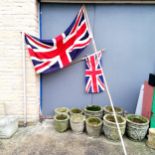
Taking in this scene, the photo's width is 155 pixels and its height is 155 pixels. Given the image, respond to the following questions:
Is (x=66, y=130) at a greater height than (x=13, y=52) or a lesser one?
lesser

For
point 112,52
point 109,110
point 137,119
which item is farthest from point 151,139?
point 112,52

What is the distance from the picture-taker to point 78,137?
2.90 m

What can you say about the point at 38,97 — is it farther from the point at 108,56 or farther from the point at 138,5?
the point at 138,5

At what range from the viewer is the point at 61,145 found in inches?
105

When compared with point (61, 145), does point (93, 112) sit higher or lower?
higher

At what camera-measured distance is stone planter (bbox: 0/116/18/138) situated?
281 cm

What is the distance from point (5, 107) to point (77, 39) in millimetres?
2051

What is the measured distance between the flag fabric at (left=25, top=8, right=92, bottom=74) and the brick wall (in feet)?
0.64

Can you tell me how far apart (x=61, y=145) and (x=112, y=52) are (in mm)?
2088

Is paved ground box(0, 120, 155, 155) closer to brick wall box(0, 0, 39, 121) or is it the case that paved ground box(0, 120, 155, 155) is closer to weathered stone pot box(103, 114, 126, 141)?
weathered stone pot box(103, 114, 126, 141)

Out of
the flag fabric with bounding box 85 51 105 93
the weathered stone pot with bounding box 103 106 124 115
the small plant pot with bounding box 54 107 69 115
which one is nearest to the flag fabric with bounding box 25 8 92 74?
the flag fabric with bounding box 85 51 105 93

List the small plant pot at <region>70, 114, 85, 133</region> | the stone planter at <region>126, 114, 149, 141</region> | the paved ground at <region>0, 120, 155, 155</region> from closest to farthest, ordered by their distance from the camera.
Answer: the paved ground at <region>0, 120, 155, 155</region> → the stone planter at <region>126, 114, 149, 141</region> → the small plant pot at <region>70, 114, 85, 133</region>

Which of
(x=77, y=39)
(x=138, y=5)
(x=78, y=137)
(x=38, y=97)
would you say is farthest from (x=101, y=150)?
(x=138, y=5)

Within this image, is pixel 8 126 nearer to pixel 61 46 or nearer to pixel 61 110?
pixel 61 110
